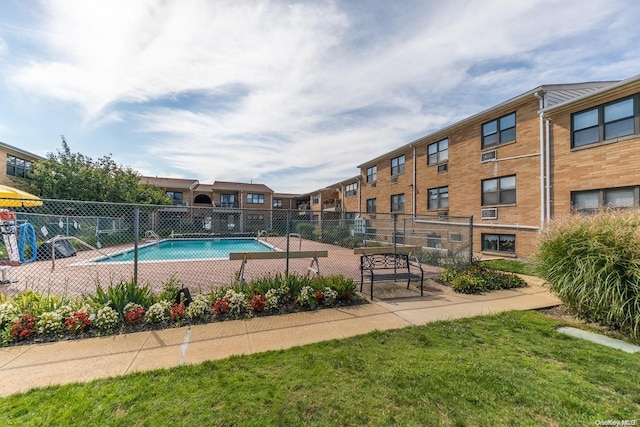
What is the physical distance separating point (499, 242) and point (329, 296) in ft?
38.5

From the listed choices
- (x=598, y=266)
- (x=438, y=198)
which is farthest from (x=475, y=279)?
(x=438, y=198)

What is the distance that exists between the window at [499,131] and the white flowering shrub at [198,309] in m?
14.7

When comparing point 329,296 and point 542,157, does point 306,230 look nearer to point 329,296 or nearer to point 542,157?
point 329,296

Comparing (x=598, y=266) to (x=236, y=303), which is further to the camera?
(x=236, y=303)

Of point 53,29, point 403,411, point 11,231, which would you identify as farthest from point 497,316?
point 11,231

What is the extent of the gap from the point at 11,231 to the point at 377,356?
9756 mm

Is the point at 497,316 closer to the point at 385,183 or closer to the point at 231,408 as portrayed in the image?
the point at 231,408

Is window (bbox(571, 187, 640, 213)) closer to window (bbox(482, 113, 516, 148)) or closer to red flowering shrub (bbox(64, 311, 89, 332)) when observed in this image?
window (bbox(482, 113, 516, 148))

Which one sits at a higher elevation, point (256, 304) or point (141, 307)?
point (141, 307)

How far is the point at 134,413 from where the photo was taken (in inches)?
92.3

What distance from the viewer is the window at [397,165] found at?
21.2 m

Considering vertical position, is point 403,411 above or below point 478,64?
below

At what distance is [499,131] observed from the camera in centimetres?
1354

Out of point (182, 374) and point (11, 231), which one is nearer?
point (182, 374)
